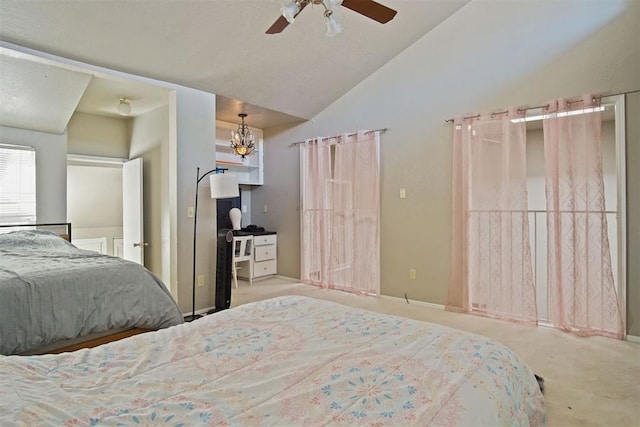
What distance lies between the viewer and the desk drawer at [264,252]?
5.49 m

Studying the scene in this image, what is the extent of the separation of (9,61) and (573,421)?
4582 mm

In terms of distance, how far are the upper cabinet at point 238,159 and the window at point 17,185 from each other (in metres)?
2.19

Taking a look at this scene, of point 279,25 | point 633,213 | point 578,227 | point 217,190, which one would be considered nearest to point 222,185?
point 217,190

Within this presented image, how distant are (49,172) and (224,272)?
2.27 m

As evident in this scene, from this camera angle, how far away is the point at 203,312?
13.3ft

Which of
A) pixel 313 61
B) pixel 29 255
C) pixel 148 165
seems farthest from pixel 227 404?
pixel 148 165

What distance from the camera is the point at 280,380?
3.66ft

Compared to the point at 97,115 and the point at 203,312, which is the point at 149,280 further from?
the point at 97,115

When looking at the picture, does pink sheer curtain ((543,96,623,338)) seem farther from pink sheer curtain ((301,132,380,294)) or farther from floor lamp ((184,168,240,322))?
floor lamp ((184,168,240,322))

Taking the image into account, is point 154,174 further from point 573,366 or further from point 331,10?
point 573,366

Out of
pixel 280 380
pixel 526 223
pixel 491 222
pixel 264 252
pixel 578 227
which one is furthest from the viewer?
pixel 264 252

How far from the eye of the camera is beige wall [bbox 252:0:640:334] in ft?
10.5

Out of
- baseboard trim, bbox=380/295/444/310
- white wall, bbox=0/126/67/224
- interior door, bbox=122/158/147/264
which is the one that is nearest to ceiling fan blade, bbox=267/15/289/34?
interior door, bbox=122/158/147/264

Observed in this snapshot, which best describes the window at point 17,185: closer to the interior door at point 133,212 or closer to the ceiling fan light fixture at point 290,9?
the interior door at point 133,212
